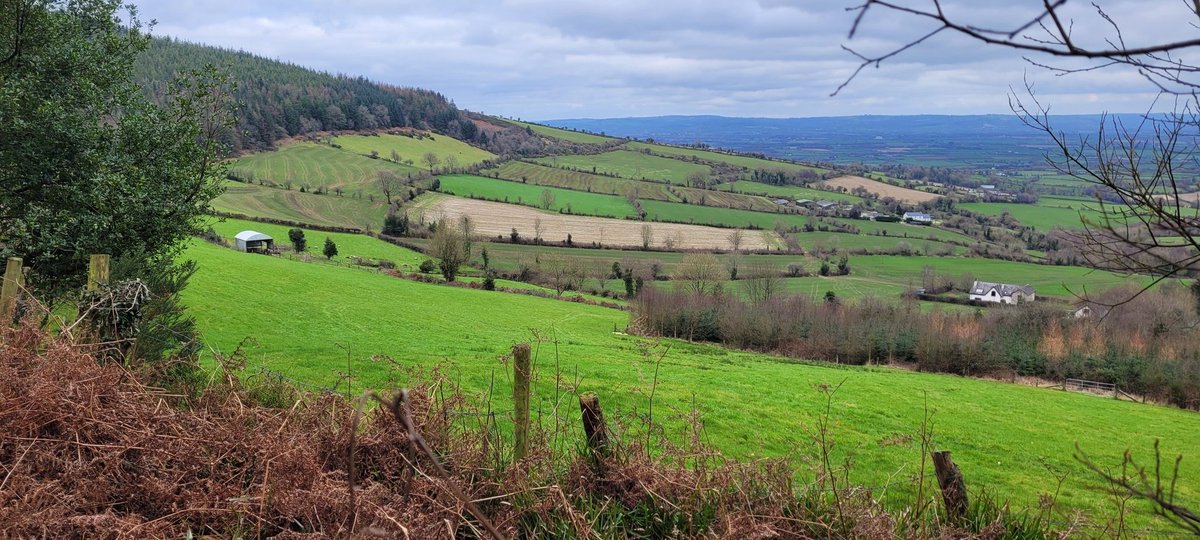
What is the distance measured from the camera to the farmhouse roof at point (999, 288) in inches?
2397

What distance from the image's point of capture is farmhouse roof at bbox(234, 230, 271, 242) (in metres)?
55.6

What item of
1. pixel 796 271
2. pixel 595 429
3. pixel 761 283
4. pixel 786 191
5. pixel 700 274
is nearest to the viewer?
pixel 595 429

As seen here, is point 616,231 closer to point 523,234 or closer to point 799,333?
point 523,234

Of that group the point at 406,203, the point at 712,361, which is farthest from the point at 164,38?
the point at 712,361

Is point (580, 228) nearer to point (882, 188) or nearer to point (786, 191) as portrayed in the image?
point (786, 191)

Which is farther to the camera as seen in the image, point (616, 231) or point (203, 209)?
point (616, 231)

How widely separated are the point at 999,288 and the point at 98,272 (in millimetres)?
70760

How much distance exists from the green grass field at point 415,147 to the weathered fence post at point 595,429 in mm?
117642

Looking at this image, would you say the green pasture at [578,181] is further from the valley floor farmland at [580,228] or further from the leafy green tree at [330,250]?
the leafy green tree at [330,250]

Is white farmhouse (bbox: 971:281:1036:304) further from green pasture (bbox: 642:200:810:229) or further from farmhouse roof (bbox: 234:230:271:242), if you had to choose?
farmhouse roof (bbox: 234:230:271:242)

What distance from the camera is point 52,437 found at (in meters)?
4.39

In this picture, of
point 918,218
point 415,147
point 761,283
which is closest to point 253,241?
point 761,283

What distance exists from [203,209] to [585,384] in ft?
32.0

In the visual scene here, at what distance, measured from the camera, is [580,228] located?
268 feet
